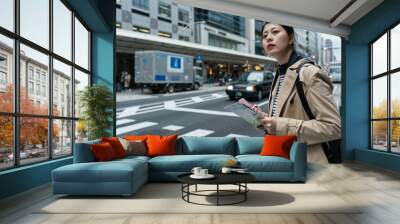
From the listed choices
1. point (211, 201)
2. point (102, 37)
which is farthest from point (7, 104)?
point (102, 37)

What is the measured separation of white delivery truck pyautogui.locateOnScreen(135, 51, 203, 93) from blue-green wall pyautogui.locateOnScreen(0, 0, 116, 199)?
8.57 feet

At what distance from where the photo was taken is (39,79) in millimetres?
6094

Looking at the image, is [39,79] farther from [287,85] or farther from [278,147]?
[287,85]

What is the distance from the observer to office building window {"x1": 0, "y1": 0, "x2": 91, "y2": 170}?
197 inches

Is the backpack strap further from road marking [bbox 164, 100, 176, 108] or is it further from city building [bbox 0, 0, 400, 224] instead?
road marking [bbox 164, 100, 176, 108]

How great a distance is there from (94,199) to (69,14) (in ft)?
12.1

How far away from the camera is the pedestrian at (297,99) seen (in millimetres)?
631

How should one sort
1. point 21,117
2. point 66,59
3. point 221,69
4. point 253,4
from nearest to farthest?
point 253,4, point 21,117, point 66,59, point 221,69

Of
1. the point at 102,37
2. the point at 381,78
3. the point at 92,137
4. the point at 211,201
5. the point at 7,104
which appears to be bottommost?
the point at 211,201

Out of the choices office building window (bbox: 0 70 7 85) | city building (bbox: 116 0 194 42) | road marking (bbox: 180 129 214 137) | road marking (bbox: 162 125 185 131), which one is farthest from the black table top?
city building (bbox: 116 0 194 42)

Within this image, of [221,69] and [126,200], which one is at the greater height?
[221,69]

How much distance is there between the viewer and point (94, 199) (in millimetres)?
4918

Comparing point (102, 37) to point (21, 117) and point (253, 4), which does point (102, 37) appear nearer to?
point (21, 117)

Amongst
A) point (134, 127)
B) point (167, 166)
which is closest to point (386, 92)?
point (167, 166)
